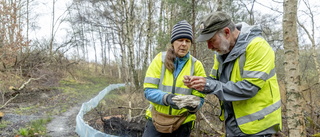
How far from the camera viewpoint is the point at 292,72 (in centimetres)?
257

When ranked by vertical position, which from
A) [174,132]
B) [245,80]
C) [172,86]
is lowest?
[174,132]

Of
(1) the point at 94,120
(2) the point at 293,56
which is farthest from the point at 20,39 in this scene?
(2) the point at 293,56

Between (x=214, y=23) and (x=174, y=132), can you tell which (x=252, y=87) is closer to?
(x=214, y=23)

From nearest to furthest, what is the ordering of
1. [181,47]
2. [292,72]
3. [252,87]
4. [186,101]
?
[252,87] → [186,101] → [181,47] → [292,72]

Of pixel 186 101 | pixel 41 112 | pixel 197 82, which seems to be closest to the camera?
pixel 197 82

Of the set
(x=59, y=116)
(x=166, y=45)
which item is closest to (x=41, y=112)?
(x=59, y=116)

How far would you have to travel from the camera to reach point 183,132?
2.42 meters

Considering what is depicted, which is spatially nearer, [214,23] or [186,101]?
[214,23]

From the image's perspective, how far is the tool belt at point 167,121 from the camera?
225cm

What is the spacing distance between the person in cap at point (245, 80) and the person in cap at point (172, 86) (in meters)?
0.45

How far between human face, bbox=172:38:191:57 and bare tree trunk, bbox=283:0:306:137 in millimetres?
1211

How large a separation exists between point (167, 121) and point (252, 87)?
94 centimetres

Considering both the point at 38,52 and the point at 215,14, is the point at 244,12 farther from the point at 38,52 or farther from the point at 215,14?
the point at 38,52

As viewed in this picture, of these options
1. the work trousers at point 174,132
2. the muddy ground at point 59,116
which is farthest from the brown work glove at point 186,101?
the muddy ground at point 59,116
